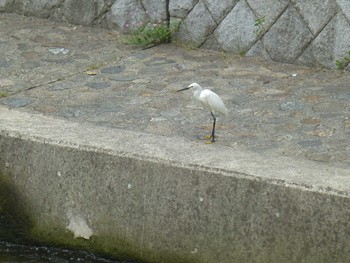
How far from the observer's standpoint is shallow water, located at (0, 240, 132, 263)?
14.5 feet

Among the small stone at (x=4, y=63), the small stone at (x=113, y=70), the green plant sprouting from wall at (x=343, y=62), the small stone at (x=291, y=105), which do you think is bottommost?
the small stone at (x=4, y=63)

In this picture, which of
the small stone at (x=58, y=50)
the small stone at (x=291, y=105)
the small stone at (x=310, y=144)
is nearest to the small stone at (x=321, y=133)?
the small stone at (x=310, y=144)

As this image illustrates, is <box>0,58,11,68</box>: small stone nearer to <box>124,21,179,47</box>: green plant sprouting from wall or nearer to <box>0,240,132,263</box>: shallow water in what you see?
<box>124,21,179,47</box>: green plant sprouting from wall

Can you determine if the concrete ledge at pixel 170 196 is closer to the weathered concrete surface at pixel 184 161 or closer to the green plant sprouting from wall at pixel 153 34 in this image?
the weathered concrete surface at pixel 184 161

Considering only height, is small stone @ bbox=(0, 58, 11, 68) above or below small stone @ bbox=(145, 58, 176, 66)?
below

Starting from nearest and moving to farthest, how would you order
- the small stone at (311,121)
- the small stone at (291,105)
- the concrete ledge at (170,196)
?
the concrete ledge at (170,196) → the small stone at (311,121) → the small stone at (291,105)

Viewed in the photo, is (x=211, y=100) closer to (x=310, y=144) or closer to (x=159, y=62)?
(x=310, y=144)

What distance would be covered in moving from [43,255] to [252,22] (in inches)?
92.9

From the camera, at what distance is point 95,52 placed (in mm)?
6430

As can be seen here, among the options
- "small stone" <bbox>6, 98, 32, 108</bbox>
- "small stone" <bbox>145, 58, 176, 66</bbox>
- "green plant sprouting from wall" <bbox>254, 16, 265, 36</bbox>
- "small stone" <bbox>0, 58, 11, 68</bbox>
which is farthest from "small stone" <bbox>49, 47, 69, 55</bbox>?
"green plant sprouting from wall" <bbox>254, 16, 265, 36</bbox>

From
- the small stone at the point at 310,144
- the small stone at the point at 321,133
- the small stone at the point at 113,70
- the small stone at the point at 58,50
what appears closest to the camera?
the small stone at the point at 310,144

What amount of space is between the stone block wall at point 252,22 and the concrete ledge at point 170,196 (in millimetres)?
1798

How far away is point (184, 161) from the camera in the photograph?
4.09 metres

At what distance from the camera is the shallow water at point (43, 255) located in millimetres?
4418
